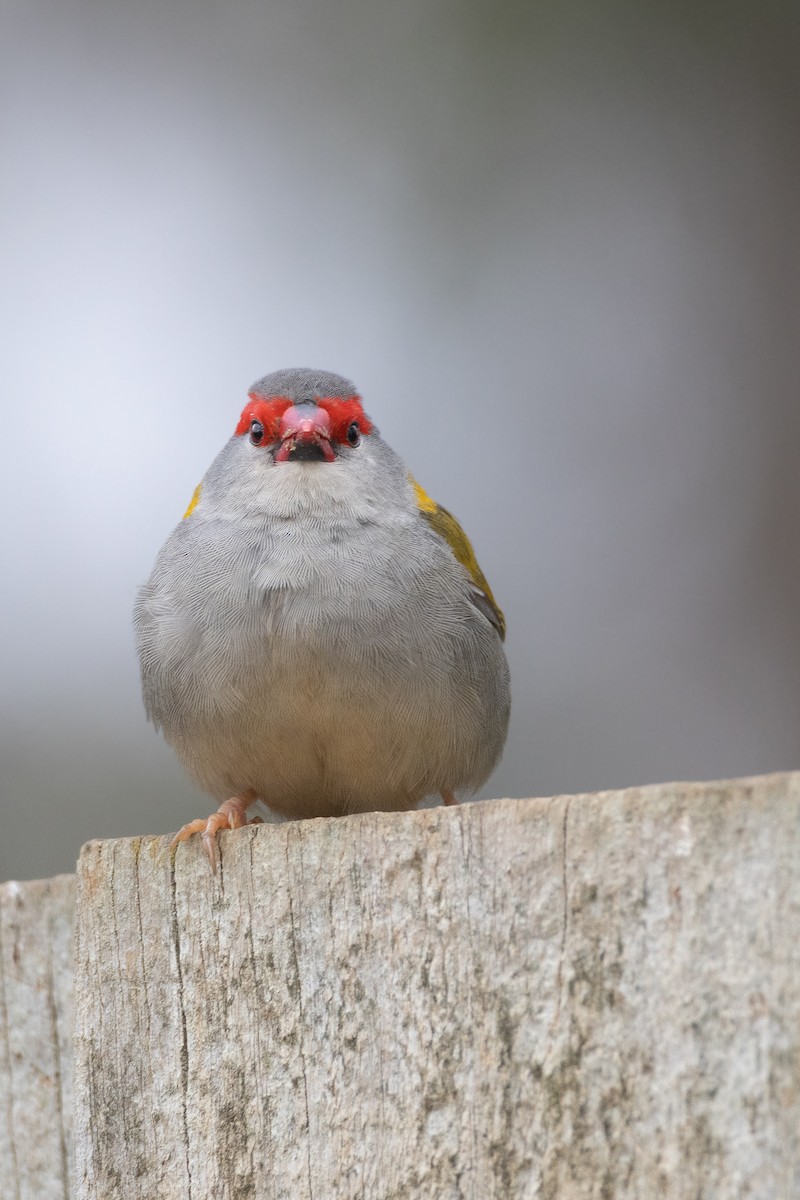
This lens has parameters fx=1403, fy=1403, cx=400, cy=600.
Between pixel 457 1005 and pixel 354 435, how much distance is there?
2.89 metres

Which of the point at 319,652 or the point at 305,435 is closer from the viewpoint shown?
the point at 319,652

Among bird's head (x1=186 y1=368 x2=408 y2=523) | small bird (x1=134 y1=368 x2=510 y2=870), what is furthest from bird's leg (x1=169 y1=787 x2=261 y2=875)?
bird's head (x1=186 y1=368 x2=408 y2=523)

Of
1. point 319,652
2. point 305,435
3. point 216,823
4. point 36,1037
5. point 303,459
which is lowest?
point 36,1037

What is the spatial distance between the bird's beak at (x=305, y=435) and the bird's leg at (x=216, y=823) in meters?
1.13

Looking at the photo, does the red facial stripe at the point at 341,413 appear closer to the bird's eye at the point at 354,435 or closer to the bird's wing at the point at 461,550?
the bird's eye at the point at 354,435

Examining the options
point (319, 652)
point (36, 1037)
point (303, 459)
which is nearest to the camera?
point (36, 1037)

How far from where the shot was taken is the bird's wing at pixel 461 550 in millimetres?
4723

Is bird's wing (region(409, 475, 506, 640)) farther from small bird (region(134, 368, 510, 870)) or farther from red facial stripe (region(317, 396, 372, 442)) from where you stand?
red facial stripe (region(317, 396, 372, 442))

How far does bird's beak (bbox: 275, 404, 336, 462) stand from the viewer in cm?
470

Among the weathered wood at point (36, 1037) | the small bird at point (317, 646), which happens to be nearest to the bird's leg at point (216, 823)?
the small bird at point (317, 646)

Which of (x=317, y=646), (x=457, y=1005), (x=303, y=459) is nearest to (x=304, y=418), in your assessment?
(x=303, y=459)

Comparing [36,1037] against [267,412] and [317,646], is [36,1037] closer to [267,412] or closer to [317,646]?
[317,646]

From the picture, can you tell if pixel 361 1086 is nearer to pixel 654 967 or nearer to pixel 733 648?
pixel 654 967

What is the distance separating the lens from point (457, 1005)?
2.39 metres
